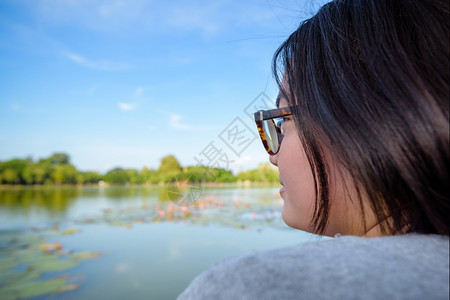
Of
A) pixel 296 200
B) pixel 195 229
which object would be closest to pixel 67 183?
pixel 195 229

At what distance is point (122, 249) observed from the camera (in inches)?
154

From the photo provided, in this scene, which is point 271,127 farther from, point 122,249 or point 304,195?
point 122,249

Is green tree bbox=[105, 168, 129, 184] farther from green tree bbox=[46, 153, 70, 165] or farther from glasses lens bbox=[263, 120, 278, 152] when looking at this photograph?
glasses lens bbox=[263, 120, 278, 152]

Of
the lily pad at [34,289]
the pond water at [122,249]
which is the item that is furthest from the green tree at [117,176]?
the lily pad at [34,289]

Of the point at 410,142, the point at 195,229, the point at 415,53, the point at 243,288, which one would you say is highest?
the point at 415,53

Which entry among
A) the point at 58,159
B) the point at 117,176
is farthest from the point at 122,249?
the point at 58,159

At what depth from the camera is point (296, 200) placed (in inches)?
17.9

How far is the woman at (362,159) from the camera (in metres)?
0.20

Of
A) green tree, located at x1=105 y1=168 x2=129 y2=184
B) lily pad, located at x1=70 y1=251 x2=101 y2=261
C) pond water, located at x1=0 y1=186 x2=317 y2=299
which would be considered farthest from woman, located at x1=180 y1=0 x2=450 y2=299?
green tree, located at x1=105 y1=168 x2=129 y2=184

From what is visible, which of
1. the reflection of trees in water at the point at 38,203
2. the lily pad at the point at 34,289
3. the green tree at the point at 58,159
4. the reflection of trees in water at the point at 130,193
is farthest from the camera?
the green tree at the point at 58,159

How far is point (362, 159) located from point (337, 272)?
0.50 feet

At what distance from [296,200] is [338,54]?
222 mm

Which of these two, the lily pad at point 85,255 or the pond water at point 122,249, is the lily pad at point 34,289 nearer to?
→ the pond water at point 122,249

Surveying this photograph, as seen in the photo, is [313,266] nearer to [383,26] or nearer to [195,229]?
[383,26]
